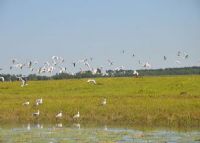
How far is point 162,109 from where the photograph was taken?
42.5m

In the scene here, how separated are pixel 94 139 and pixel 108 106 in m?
12.6

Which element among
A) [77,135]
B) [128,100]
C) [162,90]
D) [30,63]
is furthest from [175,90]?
[77,135]

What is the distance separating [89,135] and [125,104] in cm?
1131

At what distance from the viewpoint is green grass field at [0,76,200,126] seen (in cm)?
4175

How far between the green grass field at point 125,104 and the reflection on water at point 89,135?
3725 millimetres

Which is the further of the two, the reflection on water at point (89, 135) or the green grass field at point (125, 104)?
the green grass field at point (125, 104)

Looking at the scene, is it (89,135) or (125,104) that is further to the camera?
(125,104)

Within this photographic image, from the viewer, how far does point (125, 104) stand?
4481cm

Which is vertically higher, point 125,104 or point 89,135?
point 125,104

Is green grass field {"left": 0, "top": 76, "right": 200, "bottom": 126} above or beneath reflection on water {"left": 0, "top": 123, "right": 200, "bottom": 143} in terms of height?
above

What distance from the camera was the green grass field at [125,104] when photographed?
41750 millimetres

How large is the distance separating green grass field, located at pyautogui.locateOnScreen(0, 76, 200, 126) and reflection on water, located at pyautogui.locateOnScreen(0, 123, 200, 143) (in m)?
3.72

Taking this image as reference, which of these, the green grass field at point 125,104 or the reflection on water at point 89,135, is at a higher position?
the green grass field at point 125,104

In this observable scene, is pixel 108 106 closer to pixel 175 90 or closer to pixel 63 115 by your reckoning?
pixel 63 115
